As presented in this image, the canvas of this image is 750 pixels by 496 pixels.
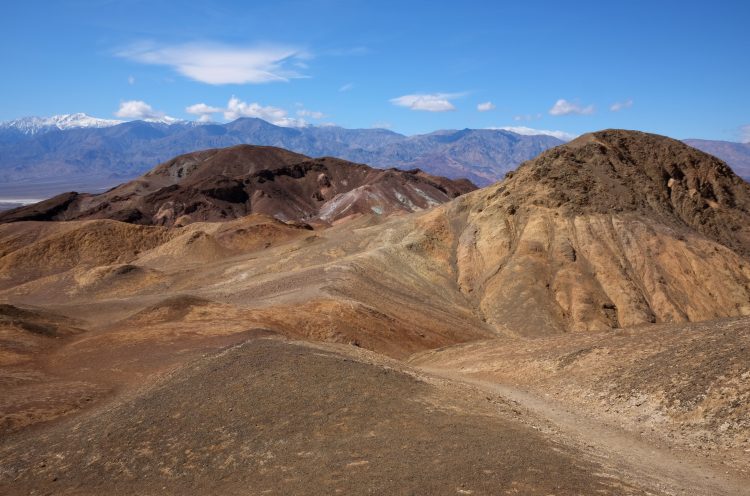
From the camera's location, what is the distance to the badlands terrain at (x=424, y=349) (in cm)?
1404

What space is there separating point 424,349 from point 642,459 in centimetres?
2073

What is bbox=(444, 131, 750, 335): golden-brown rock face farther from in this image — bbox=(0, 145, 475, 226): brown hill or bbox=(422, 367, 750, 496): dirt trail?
bbox=(0, 145, 475, 226): brown hill

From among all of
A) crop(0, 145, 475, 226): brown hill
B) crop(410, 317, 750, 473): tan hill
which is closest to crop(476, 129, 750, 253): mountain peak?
crop(410, 317, 750, 473): tan hill

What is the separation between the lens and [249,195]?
130 m

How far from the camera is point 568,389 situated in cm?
2108

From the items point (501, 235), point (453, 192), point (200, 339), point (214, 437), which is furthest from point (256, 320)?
point (453, 192)

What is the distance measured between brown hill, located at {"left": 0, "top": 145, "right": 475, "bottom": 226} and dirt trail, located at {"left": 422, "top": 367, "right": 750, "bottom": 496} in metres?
91.7

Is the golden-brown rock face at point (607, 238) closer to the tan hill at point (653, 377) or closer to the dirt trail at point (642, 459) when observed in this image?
the tan hill at point (653, 377)

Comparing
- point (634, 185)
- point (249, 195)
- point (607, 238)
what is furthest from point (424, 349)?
point (249, 195)

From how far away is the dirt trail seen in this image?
499 inches

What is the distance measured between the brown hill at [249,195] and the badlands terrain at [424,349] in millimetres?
40401

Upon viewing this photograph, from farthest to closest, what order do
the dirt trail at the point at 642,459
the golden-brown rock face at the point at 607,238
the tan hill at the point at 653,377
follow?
the golden-brown rock face at the point at 607,238 → the tan hill at the point at 653,377 → the dirt trail at the point at 642,459

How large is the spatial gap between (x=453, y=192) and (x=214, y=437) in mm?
134001

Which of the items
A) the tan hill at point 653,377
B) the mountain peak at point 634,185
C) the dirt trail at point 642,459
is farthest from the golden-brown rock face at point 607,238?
the dirt trail at point 642,459
